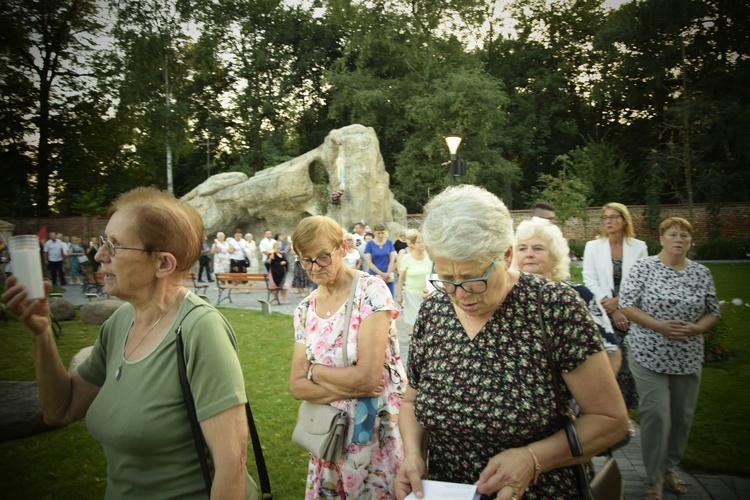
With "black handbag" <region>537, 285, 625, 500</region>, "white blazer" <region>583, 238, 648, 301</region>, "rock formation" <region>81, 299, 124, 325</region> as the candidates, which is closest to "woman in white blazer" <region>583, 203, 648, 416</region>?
"white blazer" <region>583, 238, 648, 301</region>

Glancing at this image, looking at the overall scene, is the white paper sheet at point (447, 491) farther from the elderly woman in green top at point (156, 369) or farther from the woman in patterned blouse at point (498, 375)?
the elderly woman in green top at point (156, 369)

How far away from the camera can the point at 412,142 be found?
30.1 metres

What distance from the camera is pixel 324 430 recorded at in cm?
234

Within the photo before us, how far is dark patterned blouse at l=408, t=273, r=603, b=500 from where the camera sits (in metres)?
1.63

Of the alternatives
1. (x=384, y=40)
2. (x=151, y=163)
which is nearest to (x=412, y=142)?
(x=384, y=40)

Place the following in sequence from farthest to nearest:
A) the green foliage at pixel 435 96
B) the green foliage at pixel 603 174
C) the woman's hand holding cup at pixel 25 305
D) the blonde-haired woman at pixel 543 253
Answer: the green foliage at pixel 603 174, the green foliage at pixel 435 96, the blonde-haired woman at pixel 543 253, the woman's hand holding cup at pixel 25 305

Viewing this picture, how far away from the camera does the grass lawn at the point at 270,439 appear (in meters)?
3.98

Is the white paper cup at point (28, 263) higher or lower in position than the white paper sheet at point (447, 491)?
higher

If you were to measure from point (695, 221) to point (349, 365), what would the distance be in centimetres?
2849

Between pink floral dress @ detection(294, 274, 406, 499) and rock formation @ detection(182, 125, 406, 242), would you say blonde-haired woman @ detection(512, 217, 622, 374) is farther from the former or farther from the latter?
rock formation @ detection(182, 125, 406, 242)

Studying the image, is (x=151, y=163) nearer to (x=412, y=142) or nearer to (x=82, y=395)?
(x=412, y=142)

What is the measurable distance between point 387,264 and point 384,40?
24.6 metres

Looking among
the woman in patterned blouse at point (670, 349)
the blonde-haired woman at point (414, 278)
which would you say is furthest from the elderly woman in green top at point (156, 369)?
the blonde-haired woman at point (414, 278)

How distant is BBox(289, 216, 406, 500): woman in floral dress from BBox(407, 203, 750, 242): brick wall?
1953cm
